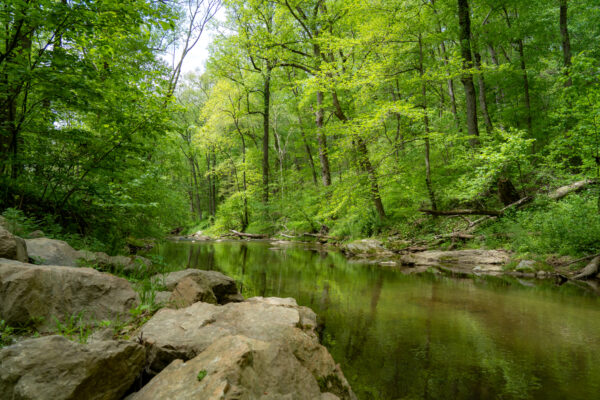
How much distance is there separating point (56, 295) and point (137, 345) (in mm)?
1351

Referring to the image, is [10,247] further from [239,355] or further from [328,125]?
[328,125]

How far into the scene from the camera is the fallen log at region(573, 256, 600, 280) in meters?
6.70

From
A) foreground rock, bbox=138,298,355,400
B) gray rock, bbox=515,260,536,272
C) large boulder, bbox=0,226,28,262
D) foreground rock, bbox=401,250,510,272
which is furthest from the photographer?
foreground rock, bbox=401,250,510,272

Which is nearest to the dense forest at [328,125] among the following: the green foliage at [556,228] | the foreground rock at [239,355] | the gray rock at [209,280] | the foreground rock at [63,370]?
the green foliage at [556,228]

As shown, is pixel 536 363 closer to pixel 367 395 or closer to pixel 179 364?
pixel 367 395

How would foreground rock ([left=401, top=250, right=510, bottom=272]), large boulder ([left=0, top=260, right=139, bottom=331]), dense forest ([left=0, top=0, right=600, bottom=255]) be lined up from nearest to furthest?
large boulder ([left=0, top=260, right=139, bottom=331]), dense forest ([left=0, top=0, right=600, bottom=255]), foreground rock ([left=401, top=250, right=510, bottom=272])

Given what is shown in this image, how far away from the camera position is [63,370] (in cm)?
166

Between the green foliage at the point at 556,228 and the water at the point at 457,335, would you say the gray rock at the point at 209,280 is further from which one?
the green foliage at the point at 556,228

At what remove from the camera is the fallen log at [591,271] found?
6.70 m

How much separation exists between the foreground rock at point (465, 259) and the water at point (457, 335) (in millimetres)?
1494

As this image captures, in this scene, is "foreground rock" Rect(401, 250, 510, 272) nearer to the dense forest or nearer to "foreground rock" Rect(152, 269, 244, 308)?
the dense forest

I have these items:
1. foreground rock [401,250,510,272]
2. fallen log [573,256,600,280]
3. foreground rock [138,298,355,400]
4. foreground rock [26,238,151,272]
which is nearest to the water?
foreground rock [138,298,355,400]

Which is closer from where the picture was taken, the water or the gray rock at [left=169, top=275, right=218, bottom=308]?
the water

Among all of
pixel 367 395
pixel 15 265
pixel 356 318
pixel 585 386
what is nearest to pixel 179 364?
pixel 367 395
